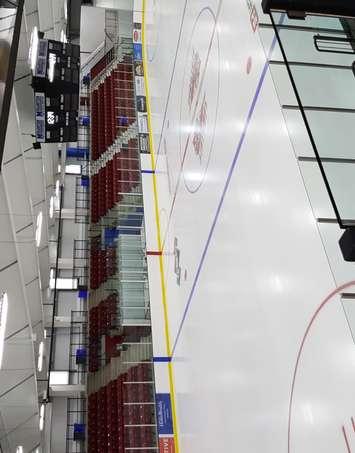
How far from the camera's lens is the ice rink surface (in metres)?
1.55

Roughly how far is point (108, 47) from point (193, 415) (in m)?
18.5

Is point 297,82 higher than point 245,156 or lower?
lower

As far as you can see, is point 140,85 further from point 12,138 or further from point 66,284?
point 66,284

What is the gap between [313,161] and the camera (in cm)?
158

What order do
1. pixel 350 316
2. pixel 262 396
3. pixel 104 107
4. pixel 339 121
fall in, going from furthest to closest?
pixel 104 107 → pixel 262 396 → pixel 339 121 → pixel 350 316

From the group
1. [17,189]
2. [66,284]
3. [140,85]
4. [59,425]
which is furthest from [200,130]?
[66,284]

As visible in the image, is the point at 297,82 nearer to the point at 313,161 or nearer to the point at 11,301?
the point at 313,161

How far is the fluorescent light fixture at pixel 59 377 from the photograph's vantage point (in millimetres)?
15086

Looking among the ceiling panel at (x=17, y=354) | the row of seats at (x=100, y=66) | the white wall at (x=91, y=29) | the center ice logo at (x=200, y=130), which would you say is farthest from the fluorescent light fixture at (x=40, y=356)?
the white wall at (x=91, y=29)

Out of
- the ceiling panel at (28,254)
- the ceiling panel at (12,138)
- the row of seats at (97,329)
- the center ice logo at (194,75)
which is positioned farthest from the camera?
the row of seats at (97,329)

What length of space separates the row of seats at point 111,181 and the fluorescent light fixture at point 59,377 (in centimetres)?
375

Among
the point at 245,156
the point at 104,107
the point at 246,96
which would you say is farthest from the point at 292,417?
the point at 104,107

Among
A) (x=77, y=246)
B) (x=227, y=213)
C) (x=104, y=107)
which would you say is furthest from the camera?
(x=104, y=107)

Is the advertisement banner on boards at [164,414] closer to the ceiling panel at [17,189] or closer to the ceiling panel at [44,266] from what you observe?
the ceiling panel at [17,189]
